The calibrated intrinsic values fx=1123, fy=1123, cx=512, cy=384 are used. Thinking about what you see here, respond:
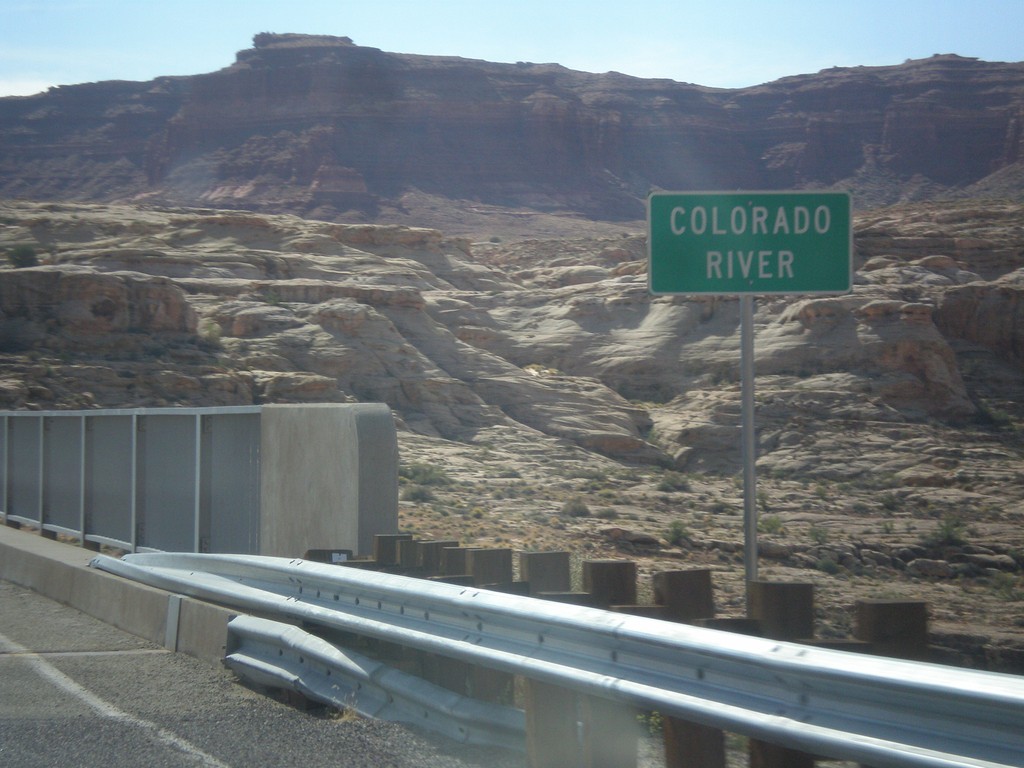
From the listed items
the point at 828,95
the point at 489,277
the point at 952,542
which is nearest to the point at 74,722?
the point at 952,542

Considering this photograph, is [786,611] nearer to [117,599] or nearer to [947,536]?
[117,599]

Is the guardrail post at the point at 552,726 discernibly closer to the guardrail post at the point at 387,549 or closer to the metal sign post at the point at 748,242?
the guardrail post at the point at 387,549

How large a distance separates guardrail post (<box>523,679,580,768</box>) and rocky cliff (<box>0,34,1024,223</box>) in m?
99.7

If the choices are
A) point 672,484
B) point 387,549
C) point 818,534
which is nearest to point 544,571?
point 387,549

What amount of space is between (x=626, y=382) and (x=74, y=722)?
41.4 m

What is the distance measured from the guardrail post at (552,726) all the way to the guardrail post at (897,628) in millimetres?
1263

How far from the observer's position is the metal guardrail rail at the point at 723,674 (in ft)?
9.73

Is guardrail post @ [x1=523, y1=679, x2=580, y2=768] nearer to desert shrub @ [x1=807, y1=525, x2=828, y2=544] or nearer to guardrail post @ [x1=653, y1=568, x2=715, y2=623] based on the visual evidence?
guardrail post @ [x1=653, y1=568, x2=715, y2=623]

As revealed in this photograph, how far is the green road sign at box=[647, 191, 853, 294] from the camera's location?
7.09 meters

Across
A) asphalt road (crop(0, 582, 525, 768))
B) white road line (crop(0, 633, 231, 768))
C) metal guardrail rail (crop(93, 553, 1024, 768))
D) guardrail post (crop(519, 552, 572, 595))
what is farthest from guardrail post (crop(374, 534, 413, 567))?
white road line (crop(0, 633, 231, 768))

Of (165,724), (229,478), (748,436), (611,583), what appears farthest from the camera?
(229,478)

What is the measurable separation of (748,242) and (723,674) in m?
4.00

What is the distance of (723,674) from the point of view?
12.0 feet

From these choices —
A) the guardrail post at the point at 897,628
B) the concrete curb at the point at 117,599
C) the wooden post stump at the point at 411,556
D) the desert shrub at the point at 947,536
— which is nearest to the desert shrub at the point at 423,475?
the desert shrub at the point at 947,536
